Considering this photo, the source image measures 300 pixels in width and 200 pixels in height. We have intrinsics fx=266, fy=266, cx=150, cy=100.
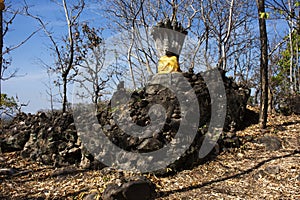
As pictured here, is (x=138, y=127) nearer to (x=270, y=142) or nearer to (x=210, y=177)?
(x=210, y=177)

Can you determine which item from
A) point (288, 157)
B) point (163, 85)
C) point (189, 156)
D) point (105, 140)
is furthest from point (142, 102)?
point (288, 157)

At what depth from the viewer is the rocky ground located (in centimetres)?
349

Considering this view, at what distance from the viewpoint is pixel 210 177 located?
13.1 feet

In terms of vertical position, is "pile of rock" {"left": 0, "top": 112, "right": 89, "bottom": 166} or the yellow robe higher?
the yellow robe

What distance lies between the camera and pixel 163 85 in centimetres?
566

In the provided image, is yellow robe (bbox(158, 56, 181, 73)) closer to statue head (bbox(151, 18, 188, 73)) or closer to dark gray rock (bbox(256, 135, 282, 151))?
statue head (bbox(151, 18, 188, 73))

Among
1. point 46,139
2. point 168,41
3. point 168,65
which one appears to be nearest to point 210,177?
point 168,65

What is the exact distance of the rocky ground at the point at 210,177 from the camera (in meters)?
3.49

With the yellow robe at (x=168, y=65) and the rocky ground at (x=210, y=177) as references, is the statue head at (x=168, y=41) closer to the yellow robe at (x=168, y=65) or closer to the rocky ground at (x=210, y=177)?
A: the yellow robe at (x=168, y=65)

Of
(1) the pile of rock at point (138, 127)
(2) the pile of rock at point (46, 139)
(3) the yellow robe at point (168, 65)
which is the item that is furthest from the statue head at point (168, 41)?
(2) the pile of rock at point (46, 139)

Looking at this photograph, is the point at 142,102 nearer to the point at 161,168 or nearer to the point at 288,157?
the point at 161,168

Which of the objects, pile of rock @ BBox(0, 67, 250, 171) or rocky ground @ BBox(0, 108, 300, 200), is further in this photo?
pile of rock @ BBox(0, 67, 250, 171)

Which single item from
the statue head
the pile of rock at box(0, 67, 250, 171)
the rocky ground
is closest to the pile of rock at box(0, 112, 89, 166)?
the pile of rock at box(0, 67, 250, 171)

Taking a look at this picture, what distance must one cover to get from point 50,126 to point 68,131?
2.10ft
